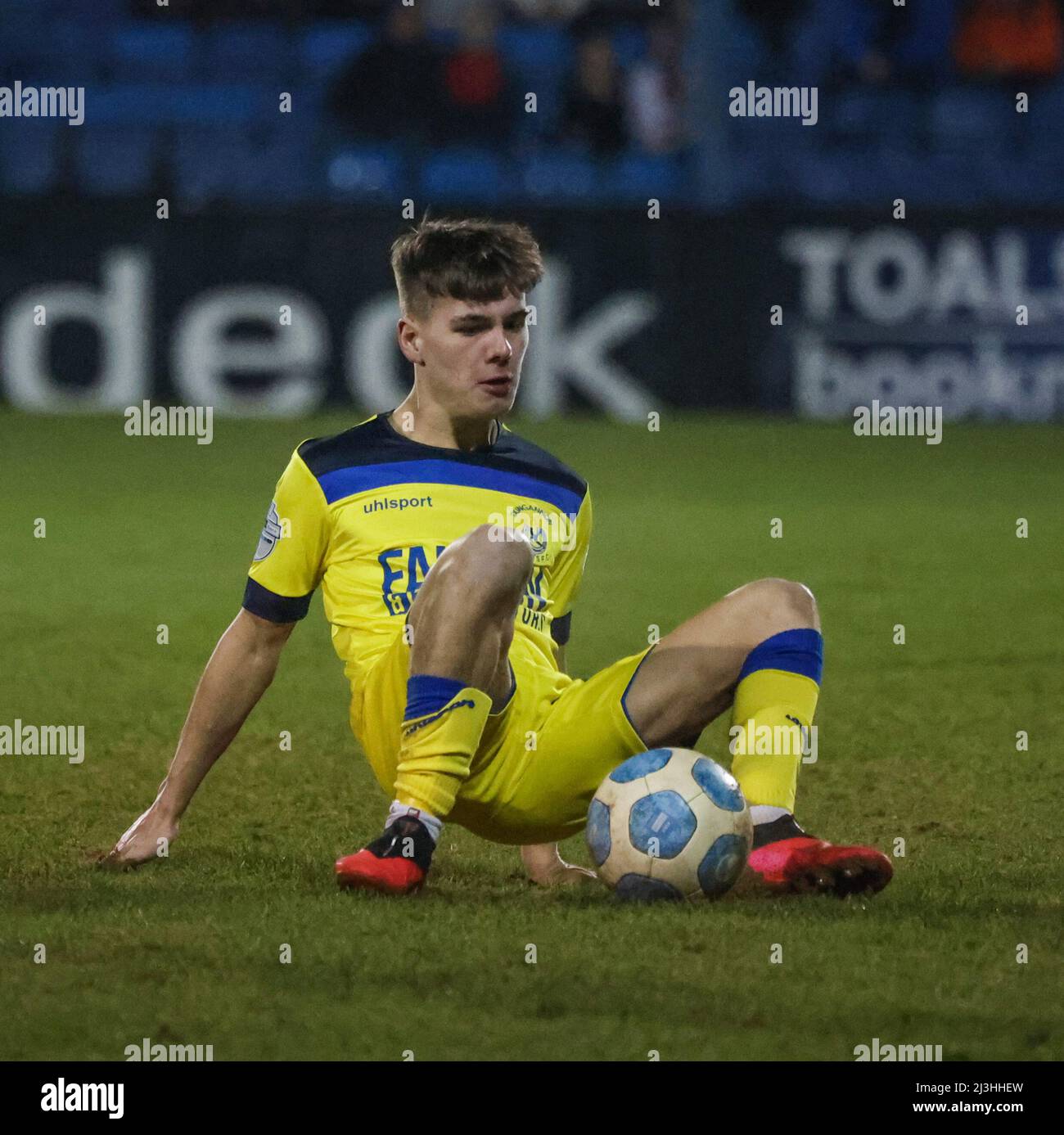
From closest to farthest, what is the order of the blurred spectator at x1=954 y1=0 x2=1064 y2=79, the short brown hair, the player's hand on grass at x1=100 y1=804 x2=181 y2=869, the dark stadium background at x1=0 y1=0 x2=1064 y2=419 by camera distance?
1. the short brown hair
2. the player's hand on grass at x1=100 y1=804 x2=181 y2=869
3. the dark stadium background at x1=0 y1=0 x2=1064 y2=419
4. the blurred spectator at x1=954 y1=0 x2=1064 y2=79

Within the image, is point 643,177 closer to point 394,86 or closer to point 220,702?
point 394,86

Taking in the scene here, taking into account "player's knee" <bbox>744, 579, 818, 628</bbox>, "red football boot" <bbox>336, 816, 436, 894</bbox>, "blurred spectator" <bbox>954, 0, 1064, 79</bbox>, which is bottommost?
"red football boot" <bbox>336, 816, 436, 894</bbox>

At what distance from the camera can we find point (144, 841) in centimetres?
466

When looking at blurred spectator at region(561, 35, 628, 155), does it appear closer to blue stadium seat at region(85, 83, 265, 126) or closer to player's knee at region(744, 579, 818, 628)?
blue stadium seat at region(85, 83, 265, 126)

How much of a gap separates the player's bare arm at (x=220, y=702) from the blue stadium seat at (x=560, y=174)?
42.9 ft

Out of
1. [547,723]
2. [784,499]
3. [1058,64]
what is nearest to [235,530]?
[784,499]

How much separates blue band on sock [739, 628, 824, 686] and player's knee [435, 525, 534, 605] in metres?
0.54

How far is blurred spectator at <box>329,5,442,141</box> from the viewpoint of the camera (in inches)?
658

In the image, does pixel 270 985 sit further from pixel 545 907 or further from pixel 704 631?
pixel 704 631

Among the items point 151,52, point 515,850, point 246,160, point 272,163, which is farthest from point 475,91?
point 515,850

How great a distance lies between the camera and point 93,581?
927 cm

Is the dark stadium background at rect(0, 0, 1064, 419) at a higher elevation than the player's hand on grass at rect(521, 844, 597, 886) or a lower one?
higher

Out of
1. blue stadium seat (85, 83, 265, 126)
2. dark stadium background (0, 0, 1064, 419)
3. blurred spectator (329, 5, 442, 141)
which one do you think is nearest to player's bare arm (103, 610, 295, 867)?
dark stadium background (0, 0, 1064, 419)

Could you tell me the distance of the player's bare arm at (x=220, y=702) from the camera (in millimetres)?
4605
